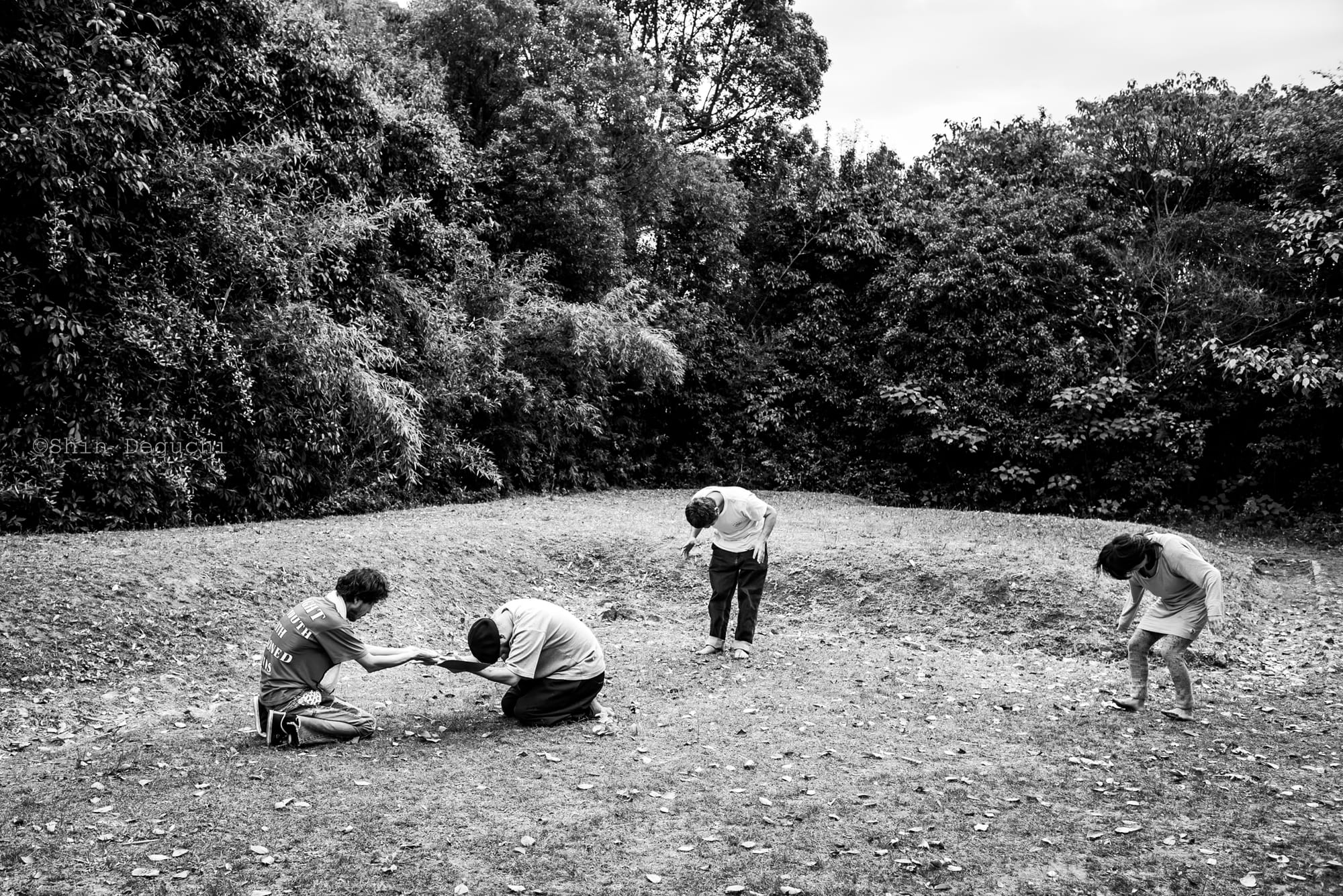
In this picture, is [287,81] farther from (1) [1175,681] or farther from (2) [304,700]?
(1) [1175,681]

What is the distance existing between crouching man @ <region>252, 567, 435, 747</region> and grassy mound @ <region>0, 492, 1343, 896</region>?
21cm

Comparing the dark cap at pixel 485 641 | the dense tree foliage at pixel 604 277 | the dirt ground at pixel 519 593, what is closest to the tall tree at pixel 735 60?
the dense tree foliage at pixel 604 277

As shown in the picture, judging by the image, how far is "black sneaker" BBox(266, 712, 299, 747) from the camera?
5797 mm

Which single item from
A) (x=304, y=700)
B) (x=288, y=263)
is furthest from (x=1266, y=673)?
(x=288, y=263)

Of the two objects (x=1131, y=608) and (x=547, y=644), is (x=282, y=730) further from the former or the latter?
(x=1131, y=608)

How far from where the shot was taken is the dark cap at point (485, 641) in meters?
5.86

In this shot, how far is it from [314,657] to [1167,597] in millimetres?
5717

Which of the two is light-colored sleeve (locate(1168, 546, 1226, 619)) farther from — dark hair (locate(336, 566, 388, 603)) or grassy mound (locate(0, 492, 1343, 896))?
dark hair (locate(336, 566, 388, 603))

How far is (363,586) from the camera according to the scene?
219 inches

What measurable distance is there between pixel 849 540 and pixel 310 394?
8.35m

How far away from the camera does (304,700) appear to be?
19.2ft

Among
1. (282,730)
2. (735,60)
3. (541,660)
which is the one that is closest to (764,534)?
(541,660)

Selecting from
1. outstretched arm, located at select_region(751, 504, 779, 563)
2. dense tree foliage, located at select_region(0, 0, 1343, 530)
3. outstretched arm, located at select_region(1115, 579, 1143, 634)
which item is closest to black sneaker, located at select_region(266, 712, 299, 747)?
outstretched arm, located at select_region(751, 504, 779, 563)

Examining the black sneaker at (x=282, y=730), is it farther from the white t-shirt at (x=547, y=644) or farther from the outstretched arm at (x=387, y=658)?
the white t-shirt at (x=547, y=644)
